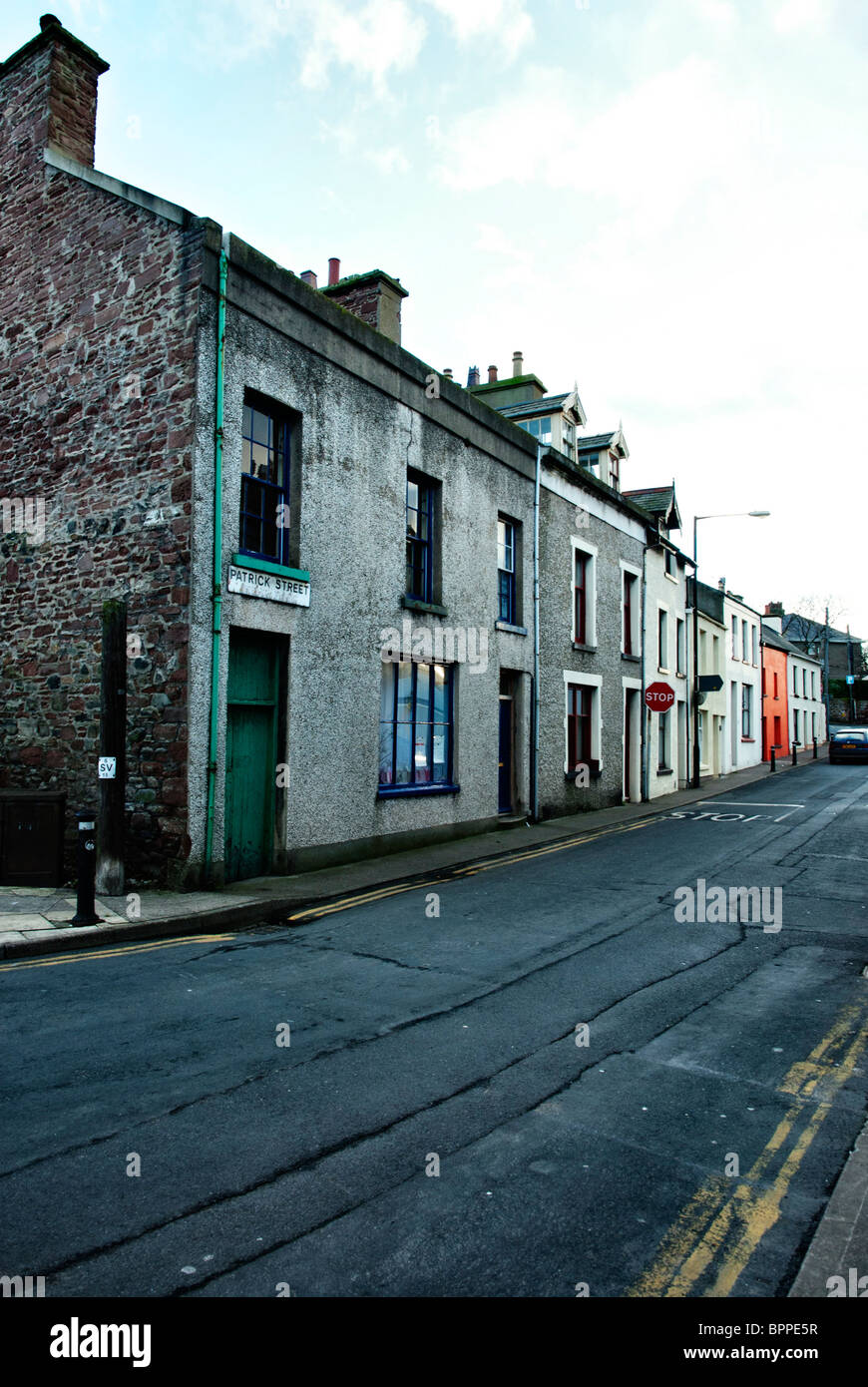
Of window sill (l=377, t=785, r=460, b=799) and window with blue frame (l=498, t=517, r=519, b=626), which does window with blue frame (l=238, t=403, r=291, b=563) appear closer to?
window sill (l=377, t=785, r=460, b=799)

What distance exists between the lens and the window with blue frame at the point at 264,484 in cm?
1116

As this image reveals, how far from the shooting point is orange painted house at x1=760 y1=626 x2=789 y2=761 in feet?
145

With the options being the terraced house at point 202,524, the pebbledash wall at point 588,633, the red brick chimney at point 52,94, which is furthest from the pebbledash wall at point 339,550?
the red brick chimney at point 52,94

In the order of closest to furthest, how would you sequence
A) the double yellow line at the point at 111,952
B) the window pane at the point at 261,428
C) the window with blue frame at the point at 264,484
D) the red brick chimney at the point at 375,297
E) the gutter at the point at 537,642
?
1. the double yellow line at the point at 111,952
2. the window with blue frame at the point at 264,484
3. the window pane at the point at 261,428
4. the red brick chimney at the point at 375,297
5. the gutter at the point at 537,642

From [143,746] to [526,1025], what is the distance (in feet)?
21.3

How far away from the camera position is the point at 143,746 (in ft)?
34.5

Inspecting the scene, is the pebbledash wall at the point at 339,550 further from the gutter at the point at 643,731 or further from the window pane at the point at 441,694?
the gutter at the point at 643,731

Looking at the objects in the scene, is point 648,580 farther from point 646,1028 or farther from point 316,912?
point 646,1028

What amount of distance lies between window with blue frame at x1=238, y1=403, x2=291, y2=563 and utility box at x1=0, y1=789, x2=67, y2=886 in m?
4.15

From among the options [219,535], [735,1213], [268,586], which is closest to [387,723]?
[268,586]

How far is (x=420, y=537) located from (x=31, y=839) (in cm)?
760

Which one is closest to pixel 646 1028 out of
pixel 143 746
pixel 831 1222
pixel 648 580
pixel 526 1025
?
pixel 526 1025

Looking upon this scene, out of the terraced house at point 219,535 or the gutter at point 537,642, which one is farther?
the gutter at point 537,642

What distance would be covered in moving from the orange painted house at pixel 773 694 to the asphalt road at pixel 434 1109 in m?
38.0
